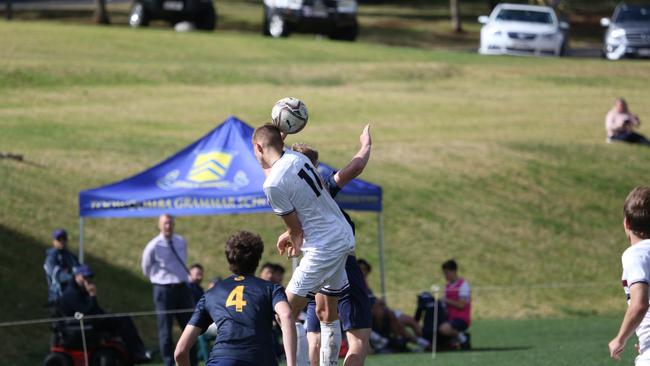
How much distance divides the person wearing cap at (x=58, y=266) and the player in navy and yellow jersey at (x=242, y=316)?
8.81 metres

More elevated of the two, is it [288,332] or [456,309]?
[288,332]

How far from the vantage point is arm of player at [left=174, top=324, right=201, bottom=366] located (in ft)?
24.2

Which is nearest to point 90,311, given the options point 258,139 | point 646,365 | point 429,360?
point 429,360

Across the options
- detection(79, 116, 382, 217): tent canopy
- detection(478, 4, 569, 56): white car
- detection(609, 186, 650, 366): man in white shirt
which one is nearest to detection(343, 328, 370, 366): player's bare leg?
detection(609, 186, 650, 366): man in white shirt

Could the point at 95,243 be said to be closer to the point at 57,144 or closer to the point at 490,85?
the point at 57,144

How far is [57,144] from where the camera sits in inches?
1019

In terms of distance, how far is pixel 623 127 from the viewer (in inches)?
1147

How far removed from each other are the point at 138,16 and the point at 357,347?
36.7 meters

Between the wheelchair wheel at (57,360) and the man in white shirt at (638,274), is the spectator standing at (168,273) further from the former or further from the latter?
the man in white shirt at (638,274)

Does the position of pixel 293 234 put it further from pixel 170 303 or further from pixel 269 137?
pixel 170 303

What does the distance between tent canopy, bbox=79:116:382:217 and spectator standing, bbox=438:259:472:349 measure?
2893mm

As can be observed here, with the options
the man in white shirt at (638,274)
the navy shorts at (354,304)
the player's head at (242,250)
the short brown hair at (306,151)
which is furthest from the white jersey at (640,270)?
the short brown hair at (306,151)

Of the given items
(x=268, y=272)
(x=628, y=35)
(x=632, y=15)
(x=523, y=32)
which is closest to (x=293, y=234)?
(x=268, y=272)

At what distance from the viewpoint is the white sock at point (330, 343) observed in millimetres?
9102
